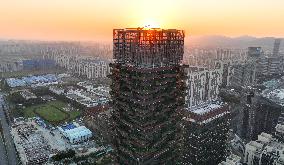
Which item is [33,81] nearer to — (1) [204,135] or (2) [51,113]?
(2) [51,113]

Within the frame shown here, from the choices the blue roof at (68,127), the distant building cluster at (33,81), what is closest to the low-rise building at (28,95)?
the distant building cluster at (33,81)

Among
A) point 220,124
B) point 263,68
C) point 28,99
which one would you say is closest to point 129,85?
point 220,124

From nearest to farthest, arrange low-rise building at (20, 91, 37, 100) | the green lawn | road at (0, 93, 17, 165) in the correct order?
road at (0, 93, 17, 165) → the green lawn → low-rise building at (20, 91, 37, 100)

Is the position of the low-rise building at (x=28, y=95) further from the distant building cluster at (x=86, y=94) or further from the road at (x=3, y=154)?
the road at (x=3, y=154)

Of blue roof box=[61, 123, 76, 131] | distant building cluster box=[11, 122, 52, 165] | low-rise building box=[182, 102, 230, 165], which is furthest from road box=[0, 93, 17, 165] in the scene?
low-rise building box=[182, 102, 230, 165]

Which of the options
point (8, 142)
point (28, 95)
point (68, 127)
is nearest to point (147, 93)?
point (68, 127)

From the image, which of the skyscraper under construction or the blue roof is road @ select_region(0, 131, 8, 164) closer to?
the blue roof
